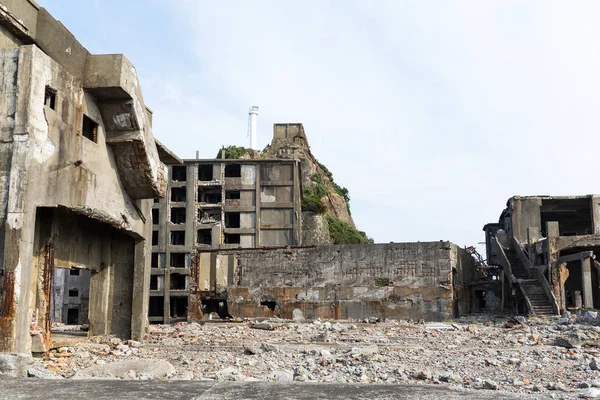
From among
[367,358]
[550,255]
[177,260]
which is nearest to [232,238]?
[177,260]

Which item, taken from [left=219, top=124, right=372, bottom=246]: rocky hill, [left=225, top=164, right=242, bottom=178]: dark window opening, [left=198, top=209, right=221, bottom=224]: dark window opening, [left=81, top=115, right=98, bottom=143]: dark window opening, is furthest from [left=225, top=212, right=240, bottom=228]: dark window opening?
[left=81, top=115, right=98, bottom=143]: dark window opening

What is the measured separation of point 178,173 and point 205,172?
1.94m

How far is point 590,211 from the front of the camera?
33.3 metres

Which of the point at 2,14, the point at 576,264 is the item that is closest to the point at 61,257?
the point at 2,14

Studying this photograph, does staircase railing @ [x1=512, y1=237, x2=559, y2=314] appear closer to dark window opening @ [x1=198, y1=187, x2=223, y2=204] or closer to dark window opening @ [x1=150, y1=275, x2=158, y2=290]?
dark window opening @ [x1=198, y1=187, x2=223, y2=204]

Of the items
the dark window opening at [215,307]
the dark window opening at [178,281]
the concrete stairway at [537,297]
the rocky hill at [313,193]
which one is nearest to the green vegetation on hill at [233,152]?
the rocky hill at [313,193]

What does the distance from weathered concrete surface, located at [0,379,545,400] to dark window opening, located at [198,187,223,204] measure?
36840mm

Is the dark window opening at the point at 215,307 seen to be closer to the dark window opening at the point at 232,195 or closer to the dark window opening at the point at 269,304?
the dark window opening at the point at 269,304

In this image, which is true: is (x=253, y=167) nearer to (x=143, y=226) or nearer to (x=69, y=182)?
(x=143, y=226)

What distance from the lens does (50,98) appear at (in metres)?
11.6

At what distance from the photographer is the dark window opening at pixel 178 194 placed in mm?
41938

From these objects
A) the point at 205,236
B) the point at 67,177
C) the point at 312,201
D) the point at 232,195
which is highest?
the point at 312,201

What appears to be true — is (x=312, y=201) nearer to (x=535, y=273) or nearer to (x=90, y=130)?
(x=535, y=273)

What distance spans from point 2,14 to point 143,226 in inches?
250
